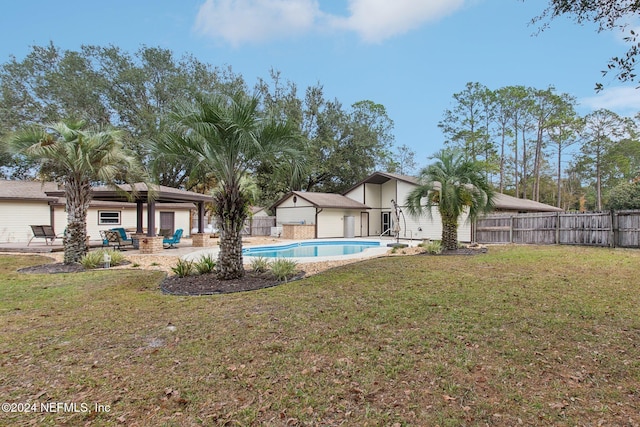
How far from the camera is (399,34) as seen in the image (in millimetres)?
13945

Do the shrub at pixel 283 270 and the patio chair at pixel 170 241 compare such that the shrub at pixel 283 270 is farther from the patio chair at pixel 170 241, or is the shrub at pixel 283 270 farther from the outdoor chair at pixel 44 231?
the outdoor chair at pixel 44 231

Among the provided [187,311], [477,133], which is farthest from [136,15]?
[477,133]

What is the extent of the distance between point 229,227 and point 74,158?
531cm

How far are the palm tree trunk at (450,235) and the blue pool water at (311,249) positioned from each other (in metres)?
4.41

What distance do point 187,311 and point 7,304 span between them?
3206 mm

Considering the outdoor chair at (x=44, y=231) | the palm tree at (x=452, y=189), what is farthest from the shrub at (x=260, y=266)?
the outdoor chair at (x=44, y=231)

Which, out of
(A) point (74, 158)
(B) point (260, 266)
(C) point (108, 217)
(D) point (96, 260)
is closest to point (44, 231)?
(C) point (108, 217)

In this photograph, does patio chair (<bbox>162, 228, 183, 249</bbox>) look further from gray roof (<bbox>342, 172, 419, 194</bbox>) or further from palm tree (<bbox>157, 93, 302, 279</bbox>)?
gray roof (<bbox>342, 172, 419, 194</bbox>)

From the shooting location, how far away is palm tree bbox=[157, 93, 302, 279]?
660 cm

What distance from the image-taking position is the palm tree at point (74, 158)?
8594 mm

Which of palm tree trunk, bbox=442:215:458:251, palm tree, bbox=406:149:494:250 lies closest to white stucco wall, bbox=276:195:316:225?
palm tree, bbox=406:149:494:250

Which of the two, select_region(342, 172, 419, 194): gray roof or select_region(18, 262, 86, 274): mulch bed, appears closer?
select_region(18, 262, 86, 274): mulch bed

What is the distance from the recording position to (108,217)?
20.1 m

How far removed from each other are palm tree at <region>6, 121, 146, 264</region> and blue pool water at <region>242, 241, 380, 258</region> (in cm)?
648
